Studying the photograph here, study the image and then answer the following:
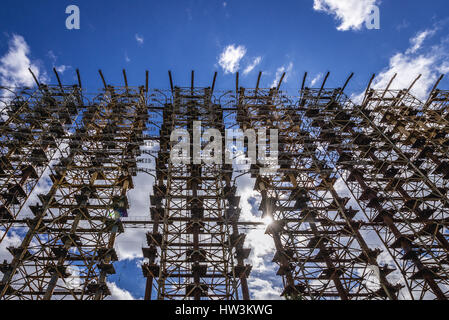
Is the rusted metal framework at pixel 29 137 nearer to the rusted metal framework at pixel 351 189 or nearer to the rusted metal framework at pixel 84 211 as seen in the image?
the rusted metal framework at pixel 84 211

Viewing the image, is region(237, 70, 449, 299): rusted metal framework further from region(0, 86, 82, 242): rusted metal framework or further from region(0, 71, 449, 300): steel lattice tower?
region(0, 86, 82, 242): rusted metal framework

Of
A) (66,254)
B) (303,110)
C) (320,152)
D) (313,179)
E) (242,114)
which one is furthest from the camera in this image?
(303,110)

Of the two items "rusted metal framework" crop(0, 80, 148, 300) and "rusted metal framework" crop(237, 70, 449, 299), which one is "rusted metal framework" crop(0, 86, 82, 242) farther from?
"rusted metal framework" crop(237, 70, 449, 299)

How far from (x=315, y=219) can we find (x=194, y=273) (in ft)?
37.3

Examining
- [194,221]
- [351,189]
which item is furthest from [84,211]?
[351,189]

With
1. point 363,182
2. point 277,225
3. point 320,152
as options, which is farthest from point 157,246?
point 363,182

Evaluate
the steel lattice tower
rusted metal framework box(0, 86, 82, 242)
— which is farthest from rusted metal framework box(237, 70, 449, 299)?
rusted metal framework box(0, 86, 82, 242)

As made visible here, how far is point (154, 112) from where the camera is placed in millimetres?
37969

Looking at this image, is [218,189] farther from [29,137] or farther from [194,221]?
[29,137]

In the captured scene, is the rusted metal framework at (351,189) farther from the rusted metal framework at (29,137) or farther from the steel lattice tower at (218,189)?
the rusted metal framework at (29,137)

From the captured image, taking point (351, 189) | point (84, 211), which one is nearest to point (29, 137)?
point (84, 211)

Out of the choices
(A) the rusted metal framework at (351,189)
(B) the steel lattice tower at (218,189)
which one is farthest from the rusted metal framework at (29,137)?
(A) the rusted metal framework at (351,189)
